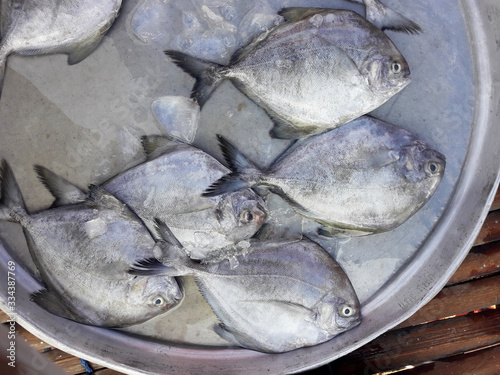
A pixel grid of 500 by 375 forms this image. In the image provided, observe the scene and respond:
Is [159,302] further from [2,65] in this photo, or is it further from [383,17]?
[383,17]

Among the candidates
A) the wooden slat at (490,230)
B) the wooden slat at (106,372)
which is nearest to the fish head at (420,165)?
the wooden slat at (490,230)

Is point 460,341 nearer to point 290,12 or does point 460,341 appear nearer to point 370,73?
point 370,73

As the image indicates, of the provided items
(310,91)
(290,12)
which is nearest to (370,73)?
(310,91)

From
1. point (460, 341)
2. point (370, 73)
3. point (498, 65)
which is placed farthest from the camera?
point (460, 341)

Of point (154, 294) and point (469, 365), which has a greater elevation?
point (154, 294)

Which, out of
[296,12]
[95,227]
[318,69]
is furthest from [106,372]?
[296,12]

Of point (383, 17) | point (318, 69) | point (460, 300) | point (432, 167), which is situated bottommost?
point (460, 300)

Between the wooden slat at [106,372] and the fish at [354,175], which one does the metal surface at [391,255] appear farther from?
the wooden slat at [106,372]
